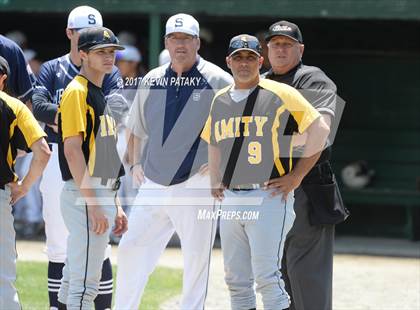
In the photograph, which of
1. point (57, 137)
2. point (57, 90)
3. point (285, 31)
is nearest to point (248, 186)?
point (285, 31)

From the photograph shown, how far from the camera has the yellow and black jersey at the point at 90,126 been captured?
17.1ft

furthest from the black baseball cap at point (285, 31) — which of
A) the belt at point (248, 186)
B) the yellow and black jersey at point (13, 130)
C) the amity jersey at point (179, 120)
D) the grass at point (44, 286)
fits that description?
the grass at point (44, 286)

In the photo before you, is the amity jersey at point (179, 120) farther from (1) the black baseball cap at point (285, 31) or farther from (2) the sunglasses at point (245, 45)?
(2) the sunglasses at point (245, 45)

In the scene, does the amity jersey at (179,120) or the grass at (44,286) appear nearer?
the amity jersey at (179,120)

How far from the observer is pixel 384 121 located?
11508 millimetres

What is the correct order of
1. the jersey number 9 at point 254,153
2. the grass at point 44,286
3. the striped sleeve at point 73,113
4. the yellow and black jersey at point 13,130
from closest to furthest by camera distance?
the yellow and black jersey at point 13,130, the striped sleeve at point 73,113, the jersey number 9 at point 254,153, the grass at point 44,286

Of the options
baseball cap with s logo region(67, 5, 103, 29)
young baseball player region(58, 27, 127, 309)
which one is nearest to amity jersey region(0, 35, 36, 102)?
baseball cap with s logo region(67, 5, 103, 29)

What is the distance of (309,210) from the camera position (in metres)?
5.75

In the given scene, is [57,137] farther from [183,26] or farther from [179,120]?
[183,26]

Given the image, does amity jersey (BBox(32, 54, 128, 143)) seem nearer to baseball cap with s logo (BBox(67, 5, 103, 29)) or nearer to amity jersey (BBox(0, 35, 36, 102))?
amity jersey (BBox(0, 35, 36, 102))

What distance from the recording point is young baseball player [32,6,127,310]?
609 cm

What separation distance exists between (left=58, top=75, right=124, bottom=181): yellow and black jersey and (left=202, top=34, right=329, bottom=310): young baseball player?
598 millimetres

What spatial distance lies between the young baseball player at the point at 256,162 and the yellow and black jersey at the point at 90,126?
0.60m

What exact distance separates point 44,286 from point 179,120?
238 cm
